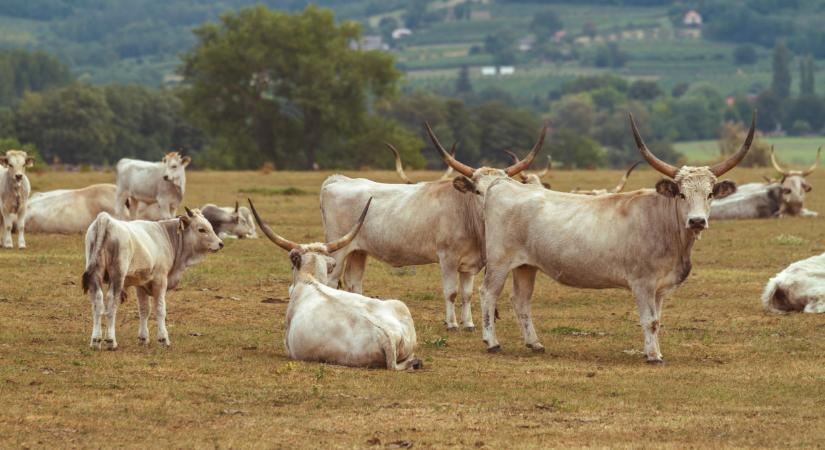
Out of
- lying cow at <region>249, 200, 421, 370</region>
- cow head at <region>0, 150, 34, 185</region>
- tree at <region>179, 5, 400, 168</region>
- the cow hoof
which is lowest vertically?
tree at <region>179, 5, 400, 168</region>

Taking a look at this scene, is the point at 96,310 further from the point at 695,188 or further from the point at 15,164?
the point at 15,164

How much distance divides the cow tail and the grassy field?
0.76 metres

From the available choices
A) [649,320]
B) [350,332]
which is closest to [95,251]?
[350,332]

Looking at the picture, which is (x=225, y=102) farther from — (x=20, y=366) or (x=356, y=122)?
(x=20, y=366)

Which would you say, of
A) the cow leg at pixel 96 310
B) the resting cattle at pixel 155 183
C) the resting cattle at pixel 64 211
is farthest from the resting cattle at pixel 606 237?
the resting cattle at pixel 64 211

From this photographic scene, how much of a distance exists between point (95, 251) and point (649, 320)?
5.50 metres

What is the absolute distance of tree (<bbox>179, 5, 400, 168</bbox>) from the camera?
76375 millimetres

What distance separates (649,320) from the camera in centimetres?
1548

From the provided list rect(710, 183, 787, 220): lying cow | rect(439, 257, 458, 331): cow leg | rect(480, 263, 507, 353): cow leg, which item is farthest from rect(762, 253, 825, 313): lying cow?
rect(710, 183, 787, 220): lying cow

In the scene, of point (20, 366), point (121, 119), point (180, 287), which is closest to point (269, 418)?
point (20, 366)

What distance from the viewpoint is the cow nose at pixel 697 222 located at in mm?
14914

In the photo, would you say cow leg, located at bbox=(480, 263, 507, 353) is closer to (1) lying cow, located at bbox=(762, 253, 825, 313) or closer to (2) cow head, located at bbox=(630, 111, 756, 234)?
(2) cow head, located at bbox=(630, 111, 756, 234)

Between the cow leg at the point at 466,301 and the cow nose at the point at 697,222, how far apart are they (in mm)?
3883

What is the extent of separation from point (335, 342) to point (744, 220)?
74.5 feet
